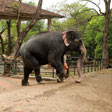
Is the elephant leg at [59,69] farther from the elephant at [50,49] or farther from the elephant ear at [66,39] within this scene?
the elephant ear at [66,39]

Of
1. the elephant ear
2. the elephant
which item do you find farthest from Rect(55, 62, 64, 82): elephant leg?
the elephant ear

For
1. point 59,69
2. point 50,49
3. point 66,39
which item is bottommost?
point 59,69

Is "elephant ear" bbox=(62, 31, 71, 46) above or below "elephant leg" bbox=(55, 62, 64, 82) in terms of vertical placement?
above

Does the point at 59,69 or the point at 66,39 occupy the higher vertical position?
the point at 66,39

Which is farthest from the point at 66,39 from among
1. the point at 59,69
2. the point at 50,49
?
the point at 59,69

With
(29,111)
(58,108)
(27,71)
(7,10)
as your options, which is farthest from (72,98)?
(7,10)

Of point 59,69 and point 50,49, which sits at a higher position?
point 50,49

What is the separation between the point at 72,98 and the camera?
439 centimetres

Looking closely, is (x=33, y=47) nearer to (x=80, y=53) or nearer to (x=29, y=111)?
(x=80, y=53)

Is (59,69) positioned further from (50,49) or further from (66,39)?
(66,39)

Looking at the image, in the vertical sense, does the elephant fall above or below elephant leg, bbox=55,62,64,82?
above

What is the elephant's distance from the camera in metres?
6.14

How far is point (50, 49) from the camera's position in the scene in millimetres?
6203

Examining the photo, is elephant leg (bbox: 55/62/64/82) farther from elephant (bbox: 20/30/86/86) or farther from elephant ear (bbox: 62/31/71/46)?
elephant ear (bbox: 62/31/71/46)
